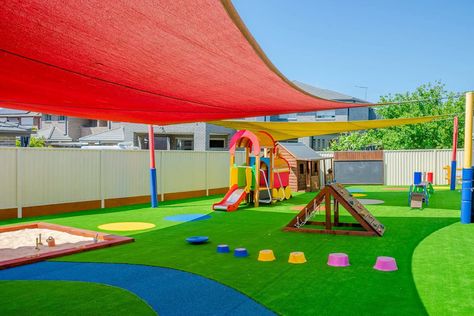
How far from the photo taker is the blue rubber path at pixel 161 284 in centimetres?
415

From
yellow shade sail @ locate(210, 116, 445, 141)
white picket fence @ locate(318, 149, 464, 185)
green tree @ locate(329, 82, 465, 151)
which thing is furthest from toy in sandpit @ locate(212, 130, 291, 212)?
green tree @ locate(329, 82, 465, 151)

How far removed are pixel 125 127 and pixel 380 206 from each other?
78.0 feet

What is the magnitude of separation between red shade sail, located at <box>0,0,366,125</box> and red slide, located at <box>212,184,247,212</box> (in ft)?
17.7

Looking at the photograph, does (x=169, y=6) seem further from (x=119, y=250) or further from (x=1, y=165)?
(x=1, y=165)

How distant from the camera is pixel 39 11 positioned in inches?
109

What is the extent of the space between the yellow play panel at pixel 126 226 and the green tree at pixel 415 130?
23.4m

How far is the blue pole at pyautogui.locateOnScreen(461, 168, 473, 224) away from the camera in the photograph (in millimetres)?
9031

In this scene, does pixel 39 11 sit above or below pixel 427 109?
below

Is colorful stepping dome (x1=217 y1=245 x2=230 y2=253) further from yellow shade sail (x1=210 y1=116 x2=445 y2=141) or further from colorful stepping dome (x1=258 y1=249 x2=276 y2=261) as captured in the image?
yellow shade sail (x1=210 y1=116 x2=445 y2=141)

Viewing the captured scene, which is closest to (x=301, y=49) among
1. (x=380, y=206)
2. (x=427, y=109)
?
(x=380, y=206)

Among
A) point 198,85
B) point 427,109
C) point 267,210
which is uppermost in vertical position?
point 427,109

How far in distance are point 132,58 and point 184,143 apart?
30954 mm

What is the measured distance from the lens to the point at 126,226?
9.19 meters

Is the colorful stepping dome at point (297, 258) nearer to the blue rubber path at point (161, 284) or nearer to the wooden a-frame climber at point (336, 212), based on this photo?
the blue rubber path at point (161, 284)
